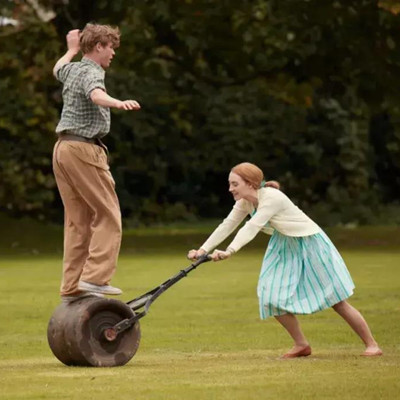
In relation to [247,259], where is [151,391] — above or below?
above

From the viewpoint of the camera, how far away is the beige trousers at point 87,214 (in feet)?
32.7

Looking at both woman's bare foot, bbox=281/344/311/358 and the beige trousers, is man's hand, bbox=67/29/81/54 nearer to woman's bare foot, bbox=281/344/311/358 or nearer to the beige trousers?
the beige trousers

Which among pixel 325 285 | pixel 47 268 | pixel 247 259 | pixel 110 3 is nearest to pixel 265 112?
pixel 110 3

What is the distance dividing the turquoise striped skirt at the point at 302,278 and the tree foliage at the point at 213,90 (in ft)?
48.8

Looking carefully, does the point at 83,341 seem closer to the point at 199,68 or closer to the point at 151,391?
the point at 151,391

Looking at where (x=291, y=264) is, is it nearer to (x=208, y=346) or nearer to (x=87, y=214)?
(x=87, y=214)

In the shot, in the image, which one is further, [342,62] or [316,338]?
[342,62]

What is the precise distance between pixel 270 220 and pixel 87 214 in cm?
125

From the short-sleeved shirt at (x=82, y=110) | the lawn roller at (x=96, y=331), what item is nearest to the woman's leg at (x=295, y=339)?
the lawn roller at (x=96, y=331)

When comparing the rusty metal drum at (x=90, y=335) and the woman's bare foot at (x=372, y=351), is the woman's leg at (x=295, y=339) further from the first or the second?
the rusty metal drum at (x=90, y=335)

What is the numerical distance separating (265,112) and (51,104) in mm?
9660

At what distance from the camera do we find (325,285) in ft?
34.3

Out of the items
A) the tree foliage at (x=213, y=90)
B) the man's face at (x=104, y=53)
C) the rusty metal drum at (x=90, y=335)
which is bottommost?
the tree foliage at (x=213, y=90)

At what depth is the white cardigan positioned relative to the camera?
33.9 ft
